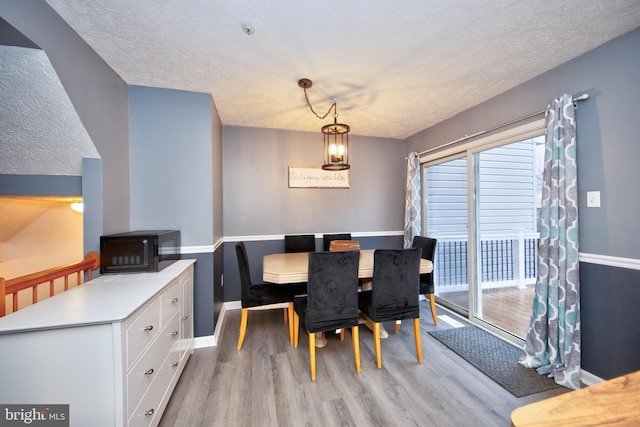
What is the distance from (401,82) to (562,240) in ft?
6.05

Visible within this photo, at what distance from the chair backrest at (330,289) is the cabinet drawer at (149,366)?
0.97 metres

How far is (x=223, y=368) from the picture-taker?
2055 millimetres

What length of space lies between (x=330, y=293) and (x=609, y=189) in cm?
214

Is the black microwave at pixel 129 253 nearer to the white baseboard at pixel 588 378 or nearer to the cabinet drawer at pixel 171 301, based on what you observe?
the cabinet drawer at pixel 171 301

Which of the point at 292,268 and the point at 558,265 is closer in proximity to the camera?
the point at 558,265

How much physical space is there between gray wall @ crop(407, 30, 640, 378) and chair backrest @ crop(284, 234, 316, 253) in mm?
2576

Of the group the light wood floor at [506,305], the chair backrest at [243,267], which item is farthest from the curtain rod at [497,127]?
the chair backrest at [243,267]

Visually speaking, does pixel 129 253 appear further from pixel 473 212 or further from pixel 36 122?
pixel 473 212

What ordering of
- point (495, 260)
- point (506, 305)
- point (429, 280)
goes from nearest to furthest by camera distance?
point (429, 280)
point (506, 305)
point (495, 260)

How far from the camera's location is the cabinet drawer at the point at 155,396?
1.24 meters

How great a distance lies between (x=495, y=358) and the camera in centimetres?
216

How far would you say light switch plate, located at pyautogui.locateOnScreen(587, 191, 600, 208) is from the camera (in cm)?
179

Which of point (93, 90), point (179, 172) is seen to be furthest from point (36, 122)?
point (179, 172)

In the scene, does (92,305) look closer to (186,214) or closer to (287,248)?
(186,214)
